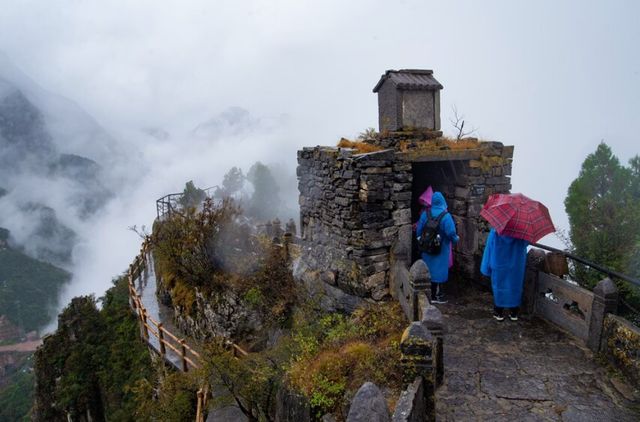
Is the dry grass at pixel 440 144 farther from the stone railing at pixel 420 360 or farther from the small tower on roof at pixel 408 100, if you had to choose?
the stone railing at pixel 420 360

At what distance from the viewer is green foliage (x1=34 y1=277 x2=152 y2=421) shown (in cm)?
1339

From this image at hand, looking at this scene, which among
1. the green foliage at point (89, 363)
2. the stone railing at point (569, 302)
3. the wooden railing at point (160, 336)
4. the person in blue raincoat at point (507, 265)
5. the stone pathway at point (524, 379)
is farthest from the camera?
the green foliage at point (89, 363)

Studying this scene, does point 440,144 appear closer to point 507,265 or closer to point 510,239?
point 510,239

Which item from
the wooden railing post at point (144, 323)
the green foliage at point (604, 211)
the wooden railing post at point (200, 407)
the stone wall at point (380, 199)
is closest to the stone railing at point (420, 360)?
the stone wall at point (380, 199)

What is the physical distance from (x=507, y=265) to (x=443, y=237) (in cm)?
121

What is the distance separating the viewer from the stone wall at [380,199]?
758 centimetres

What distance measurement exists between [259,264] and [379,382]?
7136 mm

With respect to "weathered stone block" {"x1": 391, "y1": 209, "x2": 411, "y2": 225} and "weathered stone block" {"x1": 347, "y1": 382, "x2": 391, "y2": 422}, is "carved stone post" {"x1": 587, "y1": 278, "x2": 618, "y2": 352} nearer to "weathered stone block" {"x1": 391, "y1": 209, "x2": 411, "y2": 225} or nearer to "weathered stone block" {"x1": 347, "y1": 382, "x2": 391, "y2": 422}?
"weathered stone block" {"x1": 391, "y1": 209, "x2": 411, "y2": 225}

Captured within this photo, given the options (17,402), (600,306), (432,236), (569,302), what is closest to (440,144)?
(432,236)

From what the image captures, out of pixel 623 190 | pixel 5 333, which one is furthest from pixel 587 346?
pixel 5 333

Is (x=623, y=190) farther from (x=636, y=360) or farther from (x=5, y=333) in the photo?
(x=5, y=333)

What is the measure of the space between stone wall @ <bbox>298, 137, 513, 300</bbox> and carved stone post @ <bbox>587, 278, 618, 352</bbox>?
2987 mm

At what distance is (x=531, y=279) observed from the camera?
23.0ft

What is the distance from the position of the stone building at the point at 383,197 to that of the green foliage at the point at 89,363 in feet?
24.7
